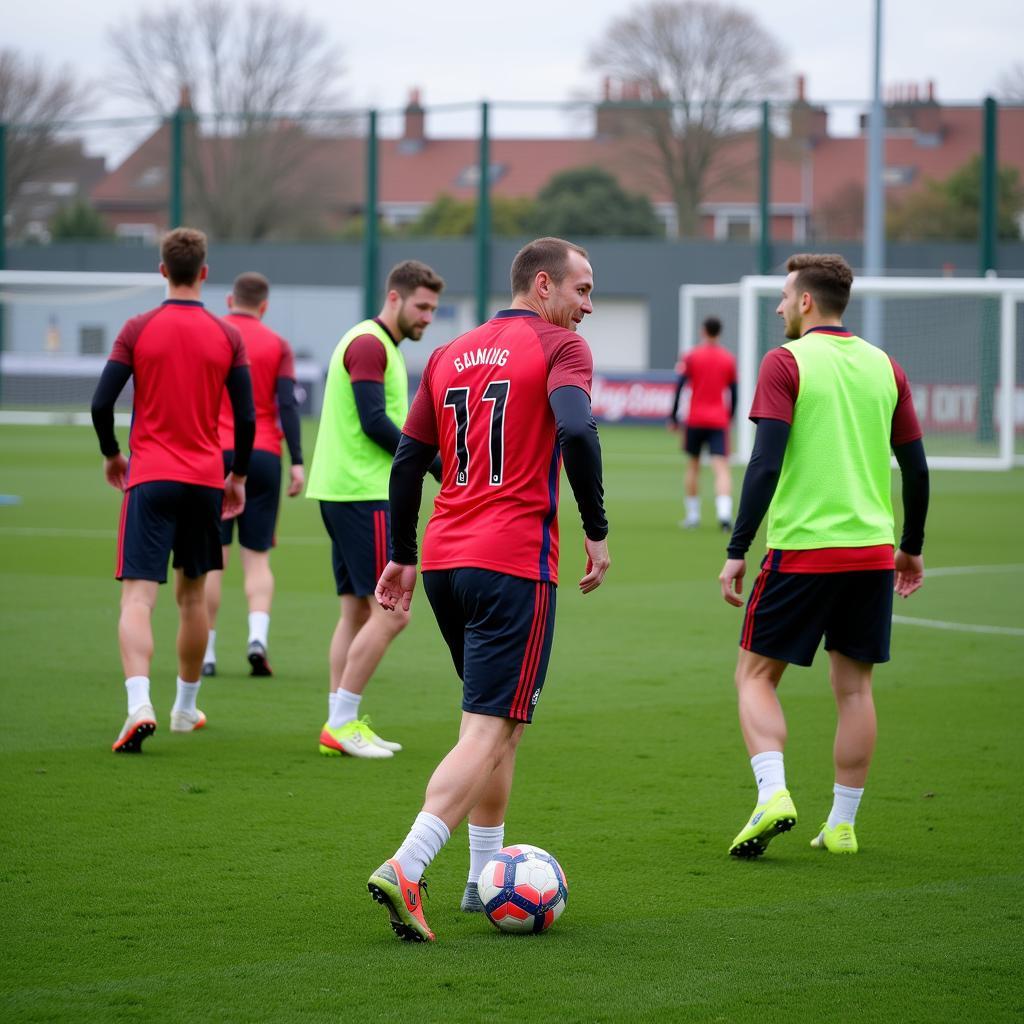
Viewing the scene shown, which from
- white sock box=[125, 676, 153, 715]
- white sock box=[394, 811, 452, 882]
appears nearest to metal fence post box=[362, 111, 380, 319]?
white sock box=[125, 676, 153, 715]

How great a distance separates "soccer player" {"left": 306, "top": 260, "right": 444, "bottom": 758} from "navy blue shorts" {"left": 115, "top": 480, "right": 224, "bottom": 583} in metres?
0.55

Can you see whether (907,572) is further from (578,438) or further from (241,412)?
(241,412)

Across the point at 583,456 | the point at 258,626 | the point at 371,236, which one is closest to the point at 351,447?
the point at 258,626

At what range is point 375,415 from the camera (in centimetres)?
720

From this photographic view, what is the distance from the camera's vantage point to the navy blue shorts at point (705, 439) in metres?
17.7

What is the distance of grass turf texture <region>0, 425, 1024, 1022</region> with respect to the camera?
167 inches

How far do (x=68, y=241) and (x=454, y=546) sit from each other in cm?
4473

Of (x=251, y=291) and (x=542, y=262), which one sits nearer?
(x=542, y=262)

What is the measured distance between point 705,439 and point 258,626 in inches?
371

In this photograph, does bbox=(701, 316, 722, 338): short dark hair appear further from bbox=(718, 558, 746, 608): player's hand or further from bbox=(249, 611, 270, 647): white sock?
bbox=(718, 558, 746, 608): player's hand

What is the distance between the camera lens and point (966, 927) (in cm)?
483

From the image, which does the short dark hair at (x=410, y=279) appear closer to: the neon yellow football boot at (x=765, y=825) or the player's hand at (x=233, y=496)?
the player's hand at (x=233, y=496)

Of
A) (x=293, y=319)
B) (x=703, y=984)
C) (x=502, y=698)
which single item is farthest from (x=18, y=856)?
(x=293, y=319)

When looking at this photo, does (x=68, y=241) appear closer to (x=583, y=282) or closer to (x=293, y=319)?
(x=293, y=319)
